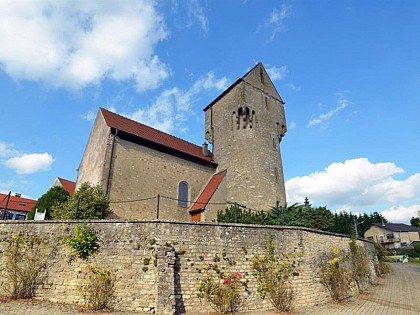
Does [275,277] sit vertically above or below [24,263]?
below

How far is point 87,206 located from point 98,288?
6397 mm

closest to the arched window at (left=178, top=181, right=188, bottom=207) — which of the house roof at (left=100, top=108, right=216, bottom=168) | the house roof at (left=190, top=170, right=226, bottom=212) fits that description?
the house roof at (left=190, top=170, right=226, bottom=212)

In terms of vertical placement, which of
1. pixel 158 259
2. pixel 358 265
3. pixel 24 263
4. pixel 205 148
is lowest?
pixel 358 265

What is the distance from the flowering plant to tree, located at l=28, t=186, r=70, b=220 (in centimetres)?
1125

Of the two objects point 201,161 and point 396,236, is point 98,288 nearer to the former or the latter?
point 201,161

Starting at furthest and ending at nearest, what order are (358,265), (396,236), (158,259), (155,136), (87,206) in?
(396,236), (155,136), (358,265), (87,206), (158,259)

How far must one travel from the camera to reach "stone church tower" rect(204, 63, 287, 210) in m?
20.4

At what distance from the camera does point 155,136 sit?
21.1m

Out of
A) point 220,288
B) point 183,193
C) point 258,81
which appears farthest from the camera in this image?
point 258,81

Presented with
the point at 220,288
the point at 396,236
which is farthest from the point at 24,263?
the point at 396,236

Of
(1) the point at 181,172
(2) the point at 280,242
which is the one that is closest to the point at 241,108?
(1) the point at 181,172

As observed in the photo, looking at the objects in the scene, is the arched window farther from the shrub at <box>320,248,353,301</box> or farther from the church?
the shrub at <box>320,248,353,301</box>

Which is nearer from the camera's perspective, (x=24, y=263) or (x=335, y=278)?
(x=24, y=263)

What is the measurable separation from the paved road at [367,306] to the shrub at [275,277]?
22.0 inches
